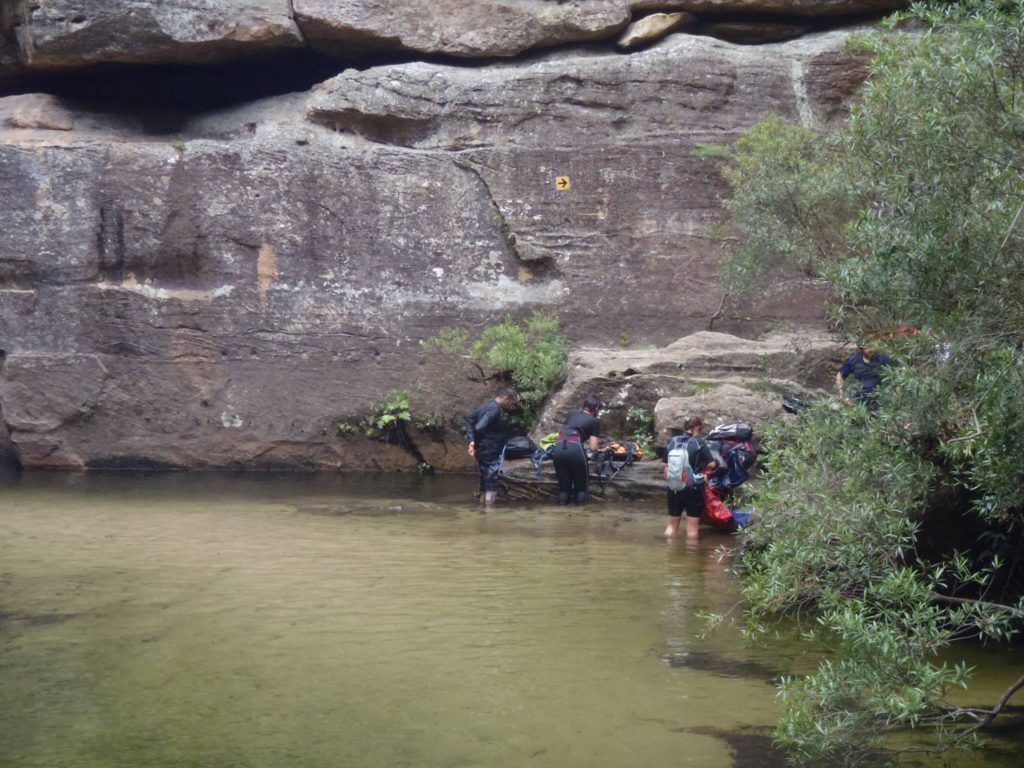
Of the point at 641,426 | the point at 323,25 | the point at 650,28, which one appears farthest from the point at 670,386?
the point at 323,25

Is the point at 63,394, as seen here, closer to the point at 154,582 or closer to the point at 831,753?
the point at 154,582

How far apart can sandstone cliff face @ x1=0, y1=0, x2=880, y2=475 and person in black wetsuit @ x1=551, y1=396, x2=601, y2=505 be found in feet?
9.76

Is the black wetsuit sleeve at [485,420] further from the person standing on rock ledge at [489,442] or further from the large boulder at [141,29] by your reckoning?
the large boulder at [141,29]

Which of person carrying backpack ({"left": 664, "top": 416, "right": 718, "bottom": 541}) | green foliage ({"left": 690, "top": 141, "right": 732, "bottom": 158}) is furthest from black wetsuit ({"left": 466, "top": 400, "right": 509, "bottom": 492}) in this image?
green foliage ({"left": 690, "top": 141, "right": 732, "bottom": 158})

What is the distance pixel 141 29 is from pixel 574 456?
357 inches

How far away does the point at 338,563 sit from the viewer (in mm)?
9734

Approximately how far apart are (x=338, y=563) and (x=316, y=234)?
7827 millimetres

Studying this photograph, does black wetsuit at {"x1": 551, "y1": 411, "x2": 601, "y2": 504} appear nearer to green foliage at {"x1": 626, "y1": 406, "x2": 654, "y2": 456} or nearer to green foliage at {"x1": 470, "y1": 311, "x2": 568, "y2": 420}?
green foliage at {"x1": 626, "y1": 406, "x2": 654, "y2": 456}

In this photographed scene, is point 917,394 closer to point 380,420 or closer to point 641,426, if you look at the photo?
point 641,426

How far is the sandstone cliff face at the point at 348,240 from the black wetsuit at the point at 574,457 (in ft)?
9.80

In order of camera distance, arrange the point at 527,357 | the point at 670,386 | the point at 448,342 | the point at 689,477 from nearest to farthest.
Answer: the point at 689,477
the point at 670,386
the point at 527,357
the point at 448,342

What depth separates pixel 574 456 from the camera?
1321 centimetres

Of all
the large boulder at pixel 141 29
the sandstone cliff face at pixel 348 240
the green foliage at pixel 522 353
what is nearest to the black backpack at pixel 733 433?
the green foliage at pixel 522 353

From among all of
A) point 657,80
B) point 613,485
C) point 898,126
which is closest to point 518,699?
point 898,126
